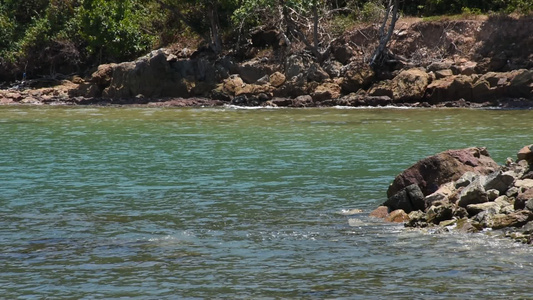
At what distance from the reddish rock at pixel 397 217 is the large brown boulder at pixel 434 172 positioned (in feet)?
4.26

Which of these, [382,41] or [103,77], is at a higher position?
[382,41]

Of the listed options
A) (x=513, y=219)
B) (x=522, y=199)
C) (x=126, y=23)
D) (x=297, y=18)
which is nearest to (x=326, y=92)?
(x=297, y=18)

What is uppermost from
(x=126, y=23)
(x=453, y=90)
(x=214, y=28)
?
(x=126, y=23)

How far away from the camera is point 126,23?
53.8 m

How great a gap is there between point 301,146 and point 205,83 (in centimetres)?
2215

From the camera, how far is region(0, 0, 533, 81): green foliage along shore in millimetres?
50156

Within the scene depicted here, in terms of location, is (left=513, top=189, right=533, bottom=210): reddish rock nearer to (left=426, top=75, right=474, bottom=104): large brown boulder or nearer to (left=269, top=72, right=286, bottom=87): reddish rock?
(left=426, top=75, right=474, bottom=104): large brown boulder

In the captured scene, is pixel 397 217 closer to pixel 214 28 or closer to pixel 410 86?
pixel 410 86

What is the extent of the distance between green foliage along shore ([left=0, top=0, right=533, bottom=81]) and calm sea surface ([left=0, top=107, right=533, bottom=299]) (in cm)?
1942

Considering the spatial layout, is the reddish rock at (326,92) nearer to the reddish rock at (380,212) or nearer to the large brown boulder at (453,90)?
the large brown boulder at (453,90)

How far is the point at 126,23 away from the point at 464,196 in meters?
41.8

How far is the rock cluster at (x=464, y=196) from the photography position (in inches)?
544

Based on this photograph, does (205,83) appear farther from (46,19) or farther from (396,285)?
(396,285)

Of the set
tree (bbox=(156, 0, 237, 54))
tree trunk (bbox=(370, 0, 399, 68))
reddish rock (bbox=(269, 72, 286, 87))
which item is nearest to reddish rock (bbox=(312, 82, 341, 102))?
reddish rock (bbox=(269, 72, 286, 87))
